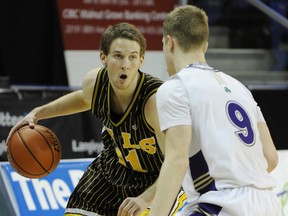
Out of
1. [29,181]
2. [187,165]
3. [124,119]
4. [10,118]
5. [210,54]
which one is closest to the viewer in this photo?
[187,165]

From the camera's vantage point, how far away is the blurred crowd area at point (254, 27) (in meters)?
11.2

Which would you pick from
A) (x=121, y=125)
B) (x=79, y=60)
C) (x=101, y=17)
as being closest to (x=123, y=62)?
(x=121, y=125)

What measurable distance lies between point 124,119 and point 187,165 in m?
1.40

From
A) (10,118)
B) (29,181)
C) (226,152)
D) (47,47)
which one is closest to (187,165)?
(226,152)

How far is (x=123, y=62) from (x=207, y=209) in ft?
4.65

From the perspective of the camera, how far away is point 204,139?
10.0 ft

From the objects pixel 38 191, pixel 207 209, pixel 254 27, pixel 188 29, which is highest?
pixel 188 29

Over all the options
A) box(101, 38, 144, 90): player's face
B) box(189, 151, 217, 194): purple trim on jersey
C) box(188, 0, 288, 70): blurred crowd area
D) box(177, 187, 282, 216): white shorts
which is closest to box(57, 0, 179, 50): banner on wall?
box(188, 0, 288, 70): blurred crowd area

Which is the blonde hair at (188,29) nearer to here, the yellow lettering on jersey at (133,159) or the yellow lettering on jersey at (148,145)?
the yellow lettering on jersey at (148,145)

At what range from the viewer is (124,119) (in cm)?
432

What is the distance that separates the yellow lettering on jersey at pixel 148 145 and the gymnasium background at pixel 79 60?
1.41m

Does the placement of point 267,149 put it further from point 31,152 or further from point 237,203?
point 31,152

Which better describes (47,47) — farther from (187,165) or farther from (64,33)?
(187,165)

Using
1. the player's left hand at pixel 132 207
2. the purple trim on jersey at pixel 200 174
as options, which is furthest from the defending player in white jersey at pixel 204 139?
the player's left hand at pixel 132 207
